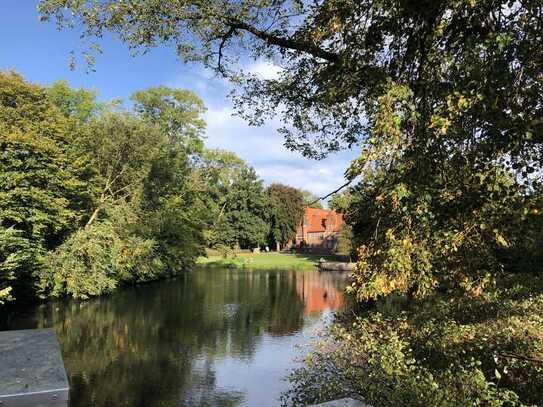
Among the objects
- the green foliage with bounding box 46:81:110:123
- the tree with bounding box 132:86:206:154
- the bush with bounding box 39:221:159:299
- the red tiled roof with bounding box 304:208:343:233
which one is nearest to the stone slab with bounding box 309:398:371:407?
the bush with bounding box 39:221:159:299

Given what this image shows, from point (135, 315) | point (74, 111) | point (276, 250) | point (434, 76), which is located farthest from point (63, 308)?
point (276, 250)

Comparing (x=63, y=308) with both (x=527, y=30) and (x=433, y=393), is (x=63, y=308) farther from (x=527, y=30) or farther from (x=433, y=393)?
(x=527, y=30)

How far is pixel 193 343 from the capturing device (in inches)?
639

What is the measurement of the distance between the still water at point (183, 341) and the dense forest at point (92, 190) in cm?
181

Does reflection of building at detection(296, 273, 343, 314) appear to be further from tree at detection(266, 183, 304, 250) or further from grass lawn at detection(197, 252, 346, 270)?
tree at detection(266, 183, 304, 250)

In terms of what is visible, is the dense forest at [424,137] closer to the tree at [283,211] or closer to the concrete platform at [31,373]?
the concrete platform at [31,373]

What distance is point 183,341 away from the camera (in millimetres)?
16531

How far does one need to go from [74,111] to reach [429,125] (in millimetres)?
31788

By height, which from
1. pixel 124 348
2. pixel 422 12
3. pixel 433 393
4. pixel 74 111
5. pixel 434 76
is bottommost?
pixel 124 348

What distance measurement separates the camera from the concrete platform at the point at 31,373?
5.67ft

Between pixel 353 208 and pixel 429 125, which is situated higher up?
pixel 429 125

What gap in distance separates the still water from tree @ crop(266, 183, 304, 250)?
105 feet

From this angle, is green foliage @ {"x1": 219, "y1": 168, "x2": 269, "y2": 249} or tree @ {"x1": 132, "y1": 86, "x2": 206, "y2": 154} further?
green foliage @ {"x1": 219, "y1": 168, "x2": 269, "y2": 249}

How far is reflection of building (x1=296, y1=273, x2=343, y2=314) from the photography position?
973 inches
